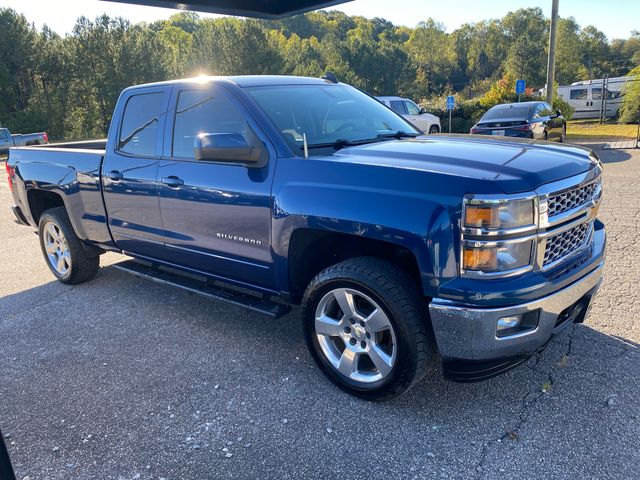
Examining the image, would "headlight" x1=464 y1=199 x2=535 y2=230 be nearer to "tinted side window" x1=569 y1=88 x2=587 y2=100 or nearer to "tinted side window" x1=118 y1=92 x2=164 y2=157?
"tinted side window" x1=118 y1=92 x2=164 y2=157

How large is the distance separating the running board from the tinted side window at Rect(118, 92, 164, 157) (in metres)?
1.02

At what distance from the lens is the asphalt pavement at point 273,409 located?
8.55 feet

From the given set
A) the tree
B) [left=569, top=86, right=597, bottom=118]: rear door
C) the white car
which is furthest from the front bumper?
the tree

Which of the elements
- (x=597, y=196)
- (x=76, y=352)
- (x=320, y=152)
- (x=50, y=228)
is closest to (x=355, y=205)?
(x=320, y=152)

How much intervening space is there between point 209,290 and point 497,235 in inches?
90.1

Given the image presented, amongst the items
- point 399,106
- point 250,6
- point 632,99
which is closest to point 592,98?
point 632,99

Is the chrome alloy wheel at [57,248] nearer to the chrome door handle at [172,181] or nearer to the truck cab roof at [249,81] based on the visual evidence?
the chrome door handle at [172,181]

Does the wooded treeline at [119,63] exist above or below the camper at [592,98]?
above

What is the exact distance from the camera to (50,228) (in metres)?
5.50

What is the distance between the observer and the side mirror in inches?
128

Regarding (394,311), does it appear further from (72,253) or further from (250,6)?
(250,6)

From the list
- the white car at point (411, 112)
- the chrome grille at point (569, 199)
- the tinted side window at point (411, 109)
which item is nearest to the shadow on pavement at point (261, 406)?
the chrome grille at point (569, 199)

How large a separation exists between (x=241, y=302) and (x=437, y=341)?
4.97 feet

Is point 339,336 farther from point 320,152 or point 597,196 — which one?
point 597,196
